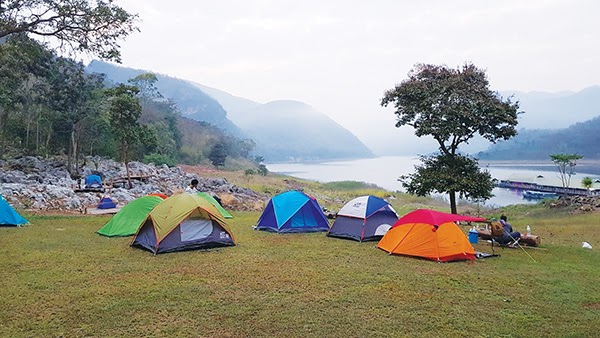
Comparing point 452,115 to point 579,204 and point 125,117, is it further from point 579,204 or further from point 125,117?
point 125,117

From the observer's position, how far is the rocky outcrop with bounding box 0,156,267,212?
2113 cm

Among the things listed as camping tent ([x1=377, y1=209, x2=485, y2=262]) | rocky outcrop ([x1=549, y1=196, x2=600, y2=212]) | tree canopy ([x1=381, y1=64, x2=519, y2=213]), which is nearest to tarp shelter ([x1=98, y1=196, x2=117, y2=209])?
tree canopy ([x1=381, y1=64, x2=519, y2=213])

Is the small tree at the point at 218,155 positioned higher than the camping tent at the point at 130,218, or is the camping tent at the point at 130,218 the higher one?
the small tree at the point at 218,155

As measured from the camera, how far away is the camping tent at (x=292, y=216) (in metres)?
14.5

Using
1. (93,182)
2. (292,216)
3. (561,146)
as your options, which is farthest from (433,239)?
(561,146)

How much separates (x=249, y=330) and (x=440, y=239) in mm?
6153

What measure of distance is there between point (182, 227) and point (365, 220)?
534cm

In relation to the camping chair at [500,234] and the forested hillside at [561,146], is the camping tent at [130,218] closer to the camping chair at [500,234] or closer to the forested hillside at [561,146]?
the camping chair at [500,234]

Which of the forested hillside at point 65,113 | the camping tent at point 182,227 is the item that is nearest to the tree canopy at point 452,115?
the camping tent at point 182,227

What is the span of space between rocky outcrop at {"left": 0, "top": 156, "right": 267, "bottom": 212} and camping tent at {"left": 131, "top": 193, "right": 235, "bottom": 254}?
10.3 meters

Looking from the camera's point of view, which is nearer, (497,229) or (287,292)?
(287,292)

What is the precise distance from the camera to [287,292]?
768 centimetres

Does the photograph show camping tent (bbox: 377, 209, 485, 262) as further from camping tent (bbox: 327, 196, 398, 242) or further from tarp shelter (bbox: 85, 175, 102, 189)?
tarp shelter (bbox: 85, 175, 102, 189)

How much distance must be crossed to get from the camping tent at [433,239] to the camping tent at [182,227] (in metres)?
4.74
